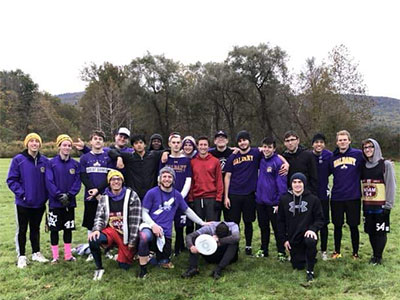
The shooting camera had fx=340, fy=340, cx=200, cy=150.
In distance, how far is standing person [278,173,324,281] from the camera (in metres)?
5.20

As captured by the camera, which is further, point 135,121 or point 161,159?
point 135,121

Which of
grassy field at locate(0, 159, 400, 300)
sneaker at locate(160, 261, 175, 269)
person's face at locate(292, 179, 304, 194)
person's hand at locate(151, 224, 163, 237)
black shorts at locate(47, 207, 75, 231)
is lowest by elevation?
grassy field at locate(0, 159, 400, 300)

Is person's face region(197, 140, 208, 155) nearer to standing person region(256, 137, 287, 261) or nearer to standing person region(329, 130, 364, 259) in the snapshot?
standing person region(256, 137, 287, 261)

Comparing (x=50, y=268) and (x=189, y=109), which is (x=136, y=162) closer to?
(x=50, y=268)

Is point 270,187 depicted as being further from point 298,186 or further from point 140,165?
point 140,165

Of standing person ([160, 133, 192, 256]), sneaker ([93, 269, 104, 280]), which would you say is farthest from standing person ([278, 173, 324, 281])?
sneaker ([93, 269, 104, 280])

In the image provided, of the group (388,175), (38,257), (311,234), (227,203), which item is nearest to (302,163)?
(311,234)

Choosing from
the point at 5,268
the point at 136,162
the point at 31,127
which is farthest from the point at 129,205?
the point at 31,127

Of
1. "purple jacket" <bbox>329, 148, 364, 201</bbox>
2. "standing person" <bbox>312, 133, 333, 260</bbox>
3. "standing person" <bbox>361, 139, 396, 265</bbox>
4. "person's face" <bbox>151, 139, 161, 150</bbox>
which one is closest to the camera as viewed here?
"standing person" <bbox>361, 139, 396, 265</bbox>

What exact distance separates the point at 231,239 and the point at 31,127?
174 feet

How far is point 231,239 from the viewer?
5.21 metres

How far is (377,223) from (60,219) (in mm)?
5110

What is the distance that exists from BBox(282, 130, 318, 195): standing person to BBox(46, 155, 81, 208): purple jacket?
11.8 feet

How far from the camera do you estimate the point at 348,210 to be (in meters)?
5.61
